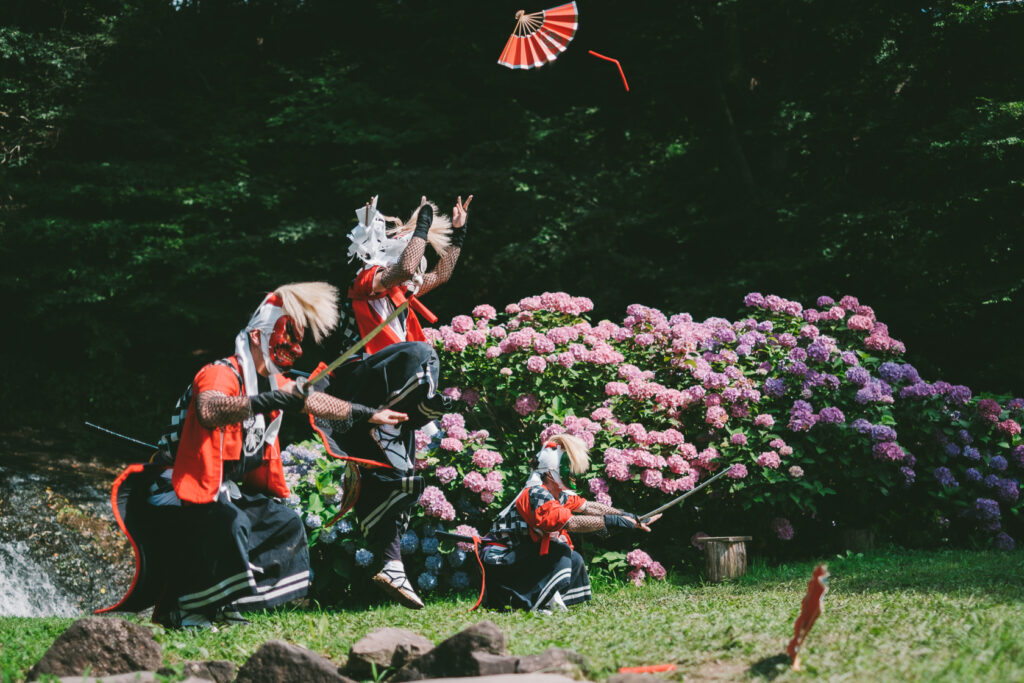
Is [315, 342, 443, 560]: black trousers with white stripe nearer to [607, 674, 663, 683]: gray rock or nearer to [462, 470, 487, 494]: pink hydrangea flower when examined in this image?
[462, 470, 487, 494]: pink hydrangea flower

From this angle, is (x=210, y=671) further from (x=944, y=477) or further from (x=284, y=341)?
(x=944, y=477)

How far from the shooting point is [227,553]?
4.38 meters

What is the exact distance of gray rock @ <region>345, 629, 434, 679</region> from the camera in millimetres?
3697

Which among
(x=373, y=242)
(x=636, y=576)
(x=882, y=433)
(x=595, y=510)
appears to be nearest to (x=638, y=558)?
(x=636, y=576)

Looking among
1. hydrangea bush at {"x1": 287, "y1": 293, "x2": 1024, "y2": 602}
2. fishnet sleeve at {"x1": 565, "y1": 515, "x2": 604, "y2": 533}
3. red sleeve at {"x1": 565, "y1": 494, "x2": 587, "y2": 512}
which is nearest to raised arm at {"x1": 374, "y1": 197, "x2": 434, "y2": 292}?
hydrangea bush at {"x1": 287, "y1": 293, "x2": 1024, "y2": 602}

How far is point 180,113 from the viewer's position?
47.1 feet

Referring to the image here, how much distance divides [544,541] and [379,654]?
6.12 ft

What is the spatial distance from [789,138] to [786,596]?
8.02m

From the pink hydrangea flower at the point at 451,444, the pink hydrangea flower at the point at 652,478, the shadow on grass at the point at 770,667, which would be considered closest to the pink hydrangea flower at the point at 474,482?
the pink hydrangea flower at the point at 451,444

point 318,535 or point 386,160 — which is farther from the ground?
point 386,160

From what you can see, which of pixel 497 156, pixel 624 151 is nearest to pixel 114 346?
pixel 497 156

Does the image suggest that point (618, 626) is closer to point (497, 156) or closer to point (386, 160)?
point (497, 156)

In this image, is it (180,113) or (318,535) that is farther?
(180,113)

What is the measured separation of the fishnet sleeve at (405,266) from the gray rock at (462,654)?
2.34m
